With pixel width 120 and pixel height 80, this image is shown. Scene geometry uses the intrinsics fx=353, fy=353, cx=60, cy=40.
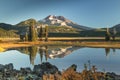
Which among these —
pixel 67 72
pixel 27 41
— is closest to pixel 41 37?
pixel 27 41

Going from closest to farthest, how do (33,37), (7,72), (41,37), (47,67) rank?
(7,72)
(47,67)
(33,37)
(41,37)

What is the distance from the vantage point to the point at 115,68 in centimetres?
3403

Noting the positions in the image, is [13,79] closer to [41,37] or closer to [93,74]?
[93,74]

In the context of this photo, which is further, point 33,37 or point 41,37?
point 41,37

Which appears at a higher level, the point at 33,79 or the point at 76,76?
the point at 76,76

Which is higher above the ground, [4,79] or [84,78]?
[84,78]

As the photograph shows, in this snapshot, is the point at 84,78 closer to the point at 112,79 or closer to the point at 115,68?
the point at 112,79

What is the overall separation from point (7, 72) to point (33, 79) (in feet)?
15.8

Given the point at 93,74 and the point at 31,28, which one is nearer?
the point at 93,74

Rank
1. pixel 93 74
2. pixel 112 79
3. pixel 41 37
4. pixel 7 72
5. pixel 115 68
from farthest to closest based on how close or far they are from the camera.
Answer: pixel 41 37 < pixel 115 68 < pixel 7 72 < pixel 112 79 < pixel 93 74

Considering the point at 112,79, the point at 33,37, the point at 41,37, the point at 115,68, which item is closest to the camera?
the point at 112,79

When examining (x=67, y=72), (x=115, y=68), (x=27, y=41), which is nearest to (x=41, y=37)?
(x=27, y=41)

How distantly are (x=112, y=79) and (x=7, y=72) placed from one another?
825cm

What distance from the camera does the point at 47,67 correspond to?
26469 millimetres
